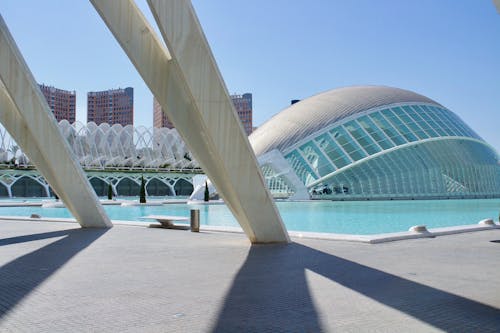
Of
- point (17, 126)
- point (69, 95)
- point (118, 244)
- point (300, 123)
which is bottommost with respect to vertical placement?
point (118, 244)

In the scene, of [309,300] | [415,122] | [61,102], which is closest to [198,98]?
[309,300]

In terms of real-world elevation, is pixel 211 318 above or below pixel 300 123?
below

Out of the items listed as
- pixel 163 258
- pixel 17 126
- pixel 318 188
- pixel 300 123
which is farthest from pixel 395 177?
pixel 163 258

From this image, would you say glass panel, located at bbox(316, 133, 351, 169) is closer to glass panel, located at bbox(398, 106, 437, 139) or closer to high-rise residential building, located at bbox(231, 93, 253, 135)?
glass panel, located at bbox(398, 106, 437, 139)

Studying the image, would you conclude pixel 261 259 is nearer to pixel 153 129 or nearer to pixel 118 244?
pixel 118 244

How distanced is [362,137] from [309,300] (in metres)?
33.7

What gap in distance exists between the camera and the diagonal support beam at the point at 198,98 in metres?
7.58

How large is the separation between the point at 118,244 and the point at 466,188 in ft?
114

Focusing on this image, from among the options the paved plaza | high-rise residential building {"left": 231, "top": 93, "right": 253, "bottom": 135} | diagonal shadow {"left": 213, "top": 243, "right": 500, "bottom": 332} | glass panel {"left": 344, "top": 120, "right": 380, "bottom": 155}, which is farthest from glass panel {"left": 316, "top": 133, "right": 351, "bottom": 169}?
high-rise residential building {"left": 231, "top": 93, "right": 253, "bottom": 135}

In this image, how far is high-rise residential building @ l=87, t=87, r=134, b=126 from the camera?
5226 inches

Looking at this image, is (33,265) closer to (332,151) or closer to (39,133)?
(39,133)

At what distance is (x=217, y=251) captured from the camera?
878 cm

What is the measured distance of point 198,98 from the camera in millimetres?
7891

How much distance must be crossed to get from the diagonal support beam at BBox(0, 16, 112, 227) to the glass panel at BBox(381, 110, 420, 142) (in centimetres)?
Result: 2780
